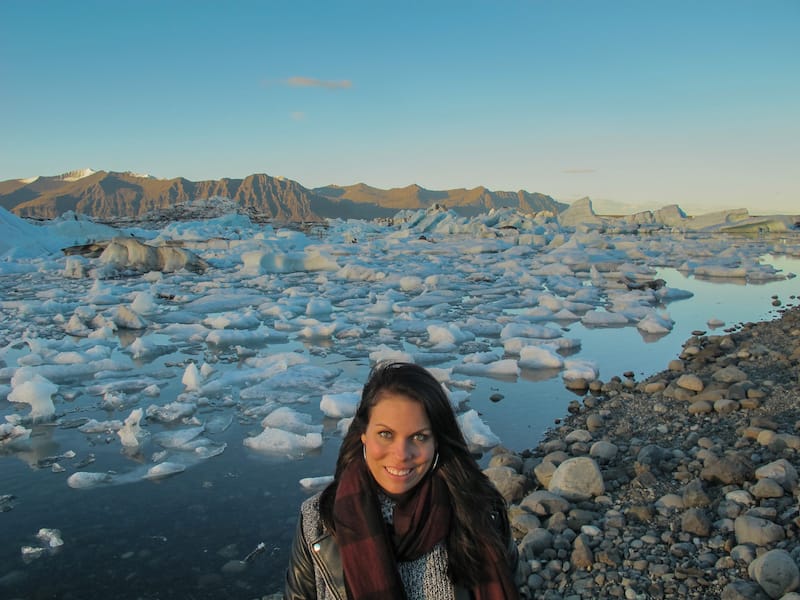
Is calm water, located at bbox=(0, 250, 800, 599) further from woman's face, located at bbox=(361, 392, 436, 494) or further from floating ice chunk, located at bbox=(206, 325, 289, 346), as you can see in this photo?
floating ice chunk, located at bbox=(206, 325, 289, 346)

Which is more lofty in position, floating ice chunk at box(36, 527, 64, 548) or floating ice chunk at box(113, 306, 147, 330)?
floating ice chunk at box(113, 306, 147, 330)

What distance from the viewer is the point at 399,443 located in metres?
1.40

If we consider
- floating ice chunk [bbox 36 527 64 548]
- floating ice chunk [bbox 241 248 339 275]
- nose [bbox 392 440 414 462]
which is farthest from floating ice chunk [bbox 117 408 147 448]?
floating ice chunk [bbox 241 248 339 275]

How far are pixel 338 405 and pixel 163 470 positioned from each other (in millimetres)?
1335

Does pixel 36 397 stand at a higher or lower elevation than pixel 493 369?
higher

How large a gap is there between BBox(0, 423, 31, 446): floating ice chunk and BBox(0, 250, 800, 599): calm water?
0.21 ft

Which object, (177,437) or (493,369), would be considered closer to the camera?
(177,437)

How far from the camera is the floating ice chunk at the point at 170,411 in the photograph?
4.25 metres

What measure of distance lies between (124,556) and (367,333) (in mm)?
5007

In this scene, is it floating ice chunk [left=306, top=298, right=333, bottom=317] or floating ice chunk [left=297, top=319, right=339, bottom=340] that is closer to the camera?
floating ice chunk [left=297, top=319, right=339, bottom=340]

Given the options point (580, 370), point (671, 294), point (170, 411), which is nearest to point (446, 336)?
point (580, 370)

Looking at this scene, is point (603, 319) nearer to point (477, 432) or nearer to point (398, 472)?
point (477, 432)

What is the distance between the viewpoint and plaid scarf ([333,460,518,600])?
1283 mm

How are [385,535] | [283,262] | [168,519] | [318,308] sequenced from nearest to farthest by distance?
[385,535]
[168,519]
[318,308]
[283,262]
